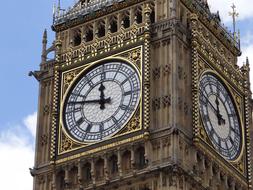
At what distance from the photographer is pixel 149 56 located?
1901 inches

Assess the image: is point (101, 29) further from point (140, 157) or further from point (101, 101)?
point (140, 157)

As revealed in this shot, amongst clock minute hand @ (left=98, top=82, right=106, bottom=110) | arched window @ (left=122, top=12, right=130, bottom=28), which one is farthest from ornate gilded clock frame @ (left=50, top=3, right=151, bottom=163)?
clock minute hand @ (left=98, top=82, right=106, bottom=110)

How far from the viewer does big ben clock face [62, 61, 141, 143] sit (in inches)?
1882

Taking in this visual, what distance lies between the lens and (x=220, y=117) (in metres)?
49.4

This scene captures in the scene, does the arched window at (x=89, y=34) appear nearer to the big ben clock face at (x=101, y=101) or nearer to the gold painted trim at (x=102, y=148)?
the big ben clock face at (x=101, y=101)

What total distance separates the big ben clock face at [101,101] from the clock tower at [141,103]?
0.04 meters

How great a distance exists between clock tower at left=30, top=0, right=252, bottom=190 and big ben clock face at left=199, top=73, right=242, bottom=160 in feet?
0.16

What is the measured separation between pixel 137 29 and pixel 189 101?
3.66m

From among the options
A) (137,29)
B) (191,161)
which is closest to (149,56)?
(137,29)

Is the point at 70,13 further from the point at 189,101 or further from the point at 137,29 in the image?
the point at 189,101

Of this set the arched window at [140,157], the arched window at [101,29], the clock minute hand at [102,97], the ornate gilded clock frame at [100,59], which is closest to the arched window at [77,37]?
the ornate gilded clock frame at [100,59]

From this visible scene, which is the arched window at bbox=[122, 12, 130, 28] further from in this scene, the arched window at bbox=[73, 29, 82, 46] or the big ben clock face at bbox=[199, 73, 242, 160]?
the big ben clock face at bbox=[199, 73, 242, 160]

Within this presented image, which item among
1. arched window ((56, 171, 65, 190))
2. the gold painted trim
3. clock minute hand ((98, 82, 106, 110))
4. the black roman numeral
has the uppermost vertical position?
clock minute hand ((98, 82, 106, 110))

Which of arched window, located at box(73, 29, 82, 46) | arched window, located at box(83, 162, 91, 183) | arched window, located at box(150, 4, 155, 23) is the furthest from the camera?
arched window, located at box(73, 29, 82, 46)
